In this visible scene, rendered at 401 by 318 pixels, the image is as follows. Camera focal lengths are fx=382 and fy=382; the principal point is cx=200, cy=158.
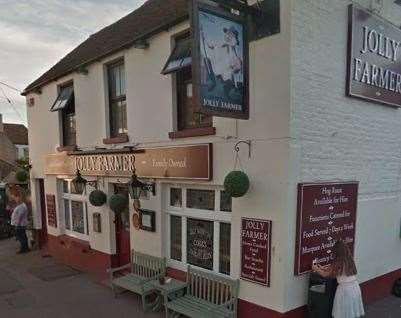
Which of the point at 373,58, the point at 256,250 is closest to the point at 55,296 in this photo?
the point at 256,250

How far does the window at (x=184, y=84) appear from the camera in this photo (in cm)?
656

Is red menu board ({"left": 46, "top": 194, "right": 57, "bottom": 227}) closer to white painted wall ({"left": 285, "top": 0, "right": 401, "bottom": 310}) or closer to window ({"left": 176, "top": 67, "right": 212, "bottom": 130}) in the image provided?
window ({"left": 176, "top": 67, "right": 212, "bottom": 130})

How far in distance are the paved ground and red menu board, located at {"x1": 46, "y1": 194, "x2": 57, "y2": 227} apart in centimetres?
126

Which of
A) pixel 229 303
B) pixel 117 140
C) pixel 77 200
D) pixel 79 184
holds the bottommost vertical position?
pixel 229 303

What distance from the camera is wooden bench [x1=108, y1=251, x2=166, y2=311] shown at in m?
7.19

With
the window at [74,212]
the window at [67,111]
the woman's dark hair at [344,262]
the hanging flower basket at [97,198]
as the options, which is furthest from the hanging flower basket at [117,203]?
the woman's dark hair at [344,262]

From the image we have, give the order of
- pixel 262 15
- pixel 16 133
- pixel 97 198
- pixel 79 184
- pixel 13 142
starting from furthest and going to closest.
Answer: pixel 16 133 → pixel 13 142 → pixel 79 184 → pixel 97 198 → pixel 262 15

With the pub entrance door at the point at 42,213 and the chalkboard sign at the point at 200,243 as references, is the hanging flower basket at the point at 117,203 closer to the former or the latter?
the chalkboard sign at the point at 200,243

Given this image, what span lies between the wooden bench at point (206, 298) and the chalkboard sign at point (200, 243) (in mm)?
219

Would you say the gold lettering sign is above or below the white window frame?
above

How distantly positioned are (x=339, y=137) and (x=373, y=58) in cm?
163

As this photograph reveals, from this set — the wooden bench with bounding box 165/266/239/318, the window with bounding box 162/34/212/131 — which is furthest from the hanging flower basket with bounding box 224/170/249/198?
the wooden bench with bounding box 165/266/239/318

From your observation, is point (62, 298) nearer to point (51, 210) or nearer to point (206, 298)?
point (206, 298)

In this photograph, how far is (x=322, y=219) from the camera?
5.88 m
